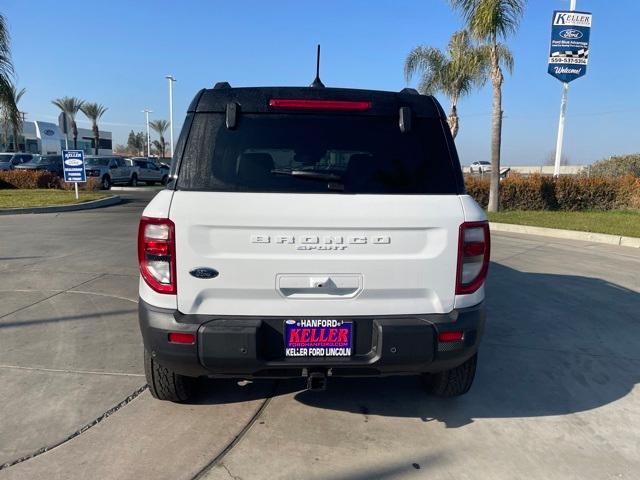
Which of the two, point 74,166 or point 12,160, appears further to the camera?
point 12,160

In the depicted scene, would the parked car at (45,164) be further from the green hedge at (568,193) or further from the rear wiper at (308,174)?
the rear wiper at (308,174)

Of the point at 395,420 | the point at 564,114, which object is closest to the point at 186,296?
the point at 395,420

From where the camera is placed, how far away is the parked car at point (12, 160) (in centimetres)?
2550

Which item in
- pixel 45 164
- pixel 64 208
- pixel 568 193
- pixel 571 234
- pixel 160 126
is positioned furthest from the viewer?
pixel 160 126

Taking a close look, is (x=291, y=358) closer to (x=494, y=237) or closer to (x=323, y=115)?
(x=323, y=115)

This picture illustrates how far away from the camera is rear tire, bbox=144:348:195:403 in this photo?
3.24 m

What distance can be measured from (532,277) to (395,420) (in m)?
4.99

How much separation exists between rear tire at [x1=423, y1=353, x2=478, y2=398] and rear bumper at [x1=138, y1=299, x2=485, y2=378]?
55cm

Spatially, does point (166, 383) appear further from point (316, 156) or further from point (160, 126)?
point (160, 126)

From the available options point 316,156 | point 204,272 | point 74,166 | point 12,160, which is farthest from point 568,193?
point 12,160

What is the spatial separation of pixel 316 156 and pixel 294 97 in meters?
0.37

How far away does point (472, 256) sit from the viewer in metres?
2.87

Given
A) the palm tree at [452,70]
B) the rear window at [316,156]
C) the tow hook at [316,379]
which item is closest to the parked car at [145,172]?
the palm tree at [452,70]

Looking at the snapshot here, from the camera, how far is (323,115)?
2980mm
